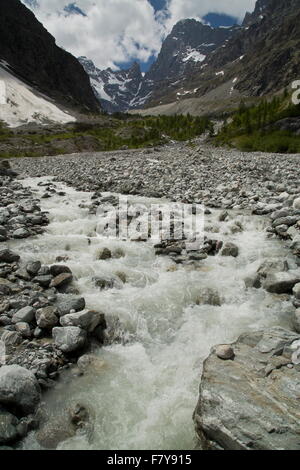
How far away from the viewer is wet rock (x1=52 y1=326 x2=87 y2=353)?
595 centimetres

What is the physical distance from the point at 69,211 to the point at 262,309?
408 inches

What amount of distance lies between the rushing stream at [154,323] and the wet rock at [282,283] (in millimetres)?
282

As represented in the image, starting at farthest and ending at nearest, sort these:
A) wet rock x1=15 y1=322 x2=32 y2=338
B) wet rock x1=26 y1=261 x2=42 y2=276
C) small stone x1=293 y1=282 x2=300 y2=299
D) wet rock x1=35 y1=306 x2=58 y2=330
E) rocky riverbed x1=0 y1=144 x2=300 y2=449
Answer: wet rock x1=26 y1=261 x2=42 y2=276 → small stone x1=293 y1=282 x2=300 y2=299 → wet rock x1=35 y1=306 x2=58 y2=330 → wet rock x1=15 y1=322 x2=32 y2=338 → rocky riverbed x1=0 y1=144 x2=300 y2=449

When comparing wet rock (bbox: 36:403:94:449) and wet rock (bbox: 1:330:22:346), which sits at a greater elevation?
wet rock (bbox: 1:330:22:346)

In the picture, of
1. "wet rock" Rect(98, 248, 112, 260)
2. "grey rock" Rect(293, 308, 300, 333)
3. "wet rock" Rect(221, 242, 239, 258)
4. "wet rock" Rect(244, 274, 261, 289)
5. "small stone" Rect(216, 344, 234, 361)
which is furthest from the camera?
"wet rock" Rect(221, 242, 239, 258)

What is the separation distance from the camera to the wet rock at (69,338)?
5.95 meters

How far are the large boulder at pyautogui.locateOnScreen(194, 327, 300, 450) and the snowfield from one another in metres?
111

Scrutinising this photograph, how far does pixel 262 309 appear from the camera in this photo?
7.41 m

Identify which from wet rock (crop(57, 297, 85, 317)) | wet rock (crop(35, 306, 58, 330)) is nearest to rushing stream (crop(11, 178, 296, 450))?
wet rock (crop(57, 297, 85, 317))

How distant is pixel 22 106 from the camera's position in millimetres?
119750

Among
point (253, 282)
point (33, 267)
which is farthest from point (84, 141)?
point (253, 282)

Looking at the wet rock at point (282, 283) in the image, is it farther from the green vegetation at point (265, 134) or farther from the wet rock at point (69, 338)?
the green vegetation at point (265, 134)

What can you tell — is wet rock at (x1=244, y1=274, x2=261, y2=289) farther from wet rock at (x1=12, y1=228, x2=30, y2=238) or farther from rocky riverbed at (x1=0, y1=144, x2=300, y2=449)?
wet rock at (x1=12, y1=228, x2=30, y2=238)
